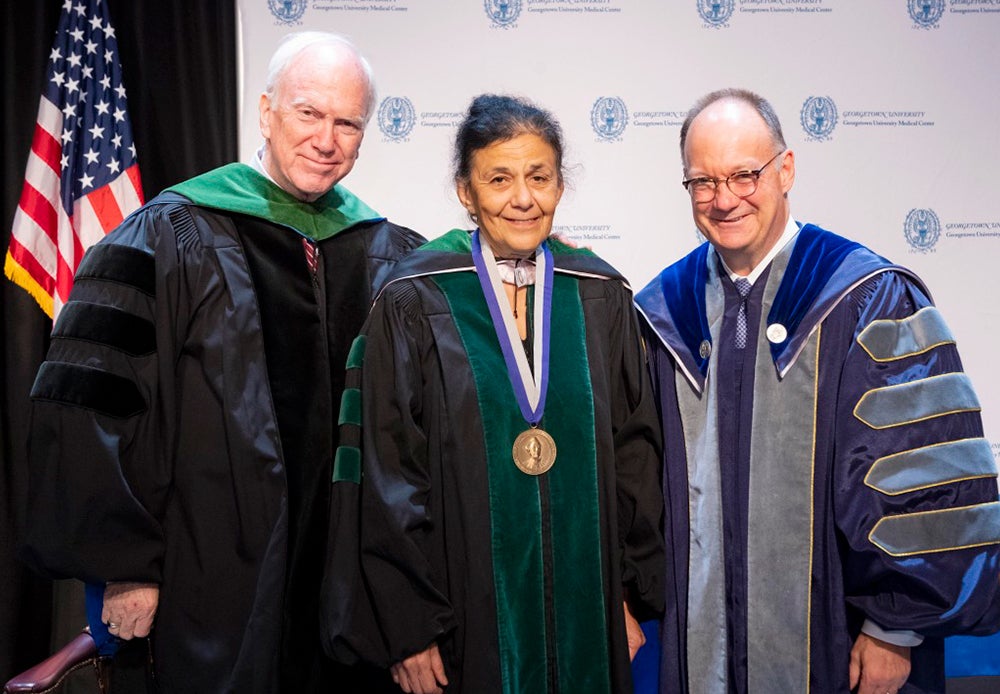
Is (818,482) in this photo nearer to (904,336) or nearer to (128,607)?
(904,336)

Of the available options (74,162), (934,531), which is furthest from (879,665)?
(74,162)

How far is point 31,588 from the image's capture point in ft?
14.3

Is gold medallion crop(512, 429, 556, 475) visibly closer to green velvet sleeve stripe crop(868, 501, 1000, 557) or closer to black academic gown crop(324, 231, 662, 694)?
black academic gown crop(324, 231, 662, 694)

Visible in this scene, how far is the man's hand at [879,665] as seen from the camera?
7.47ft

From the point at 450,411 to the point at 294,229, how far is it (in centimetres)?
80

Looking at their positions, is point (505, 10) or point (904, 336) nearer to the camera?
point (904, 336)

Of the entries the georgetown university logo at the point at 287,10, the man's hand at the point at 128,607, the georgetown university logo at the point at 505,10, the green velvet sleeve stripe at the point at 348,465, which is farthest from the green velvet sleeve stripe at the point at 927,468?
the georgetown university logo at the point at 287,10

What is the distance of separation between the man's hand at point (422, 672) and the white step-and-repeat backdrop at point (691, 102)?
2.54 metres

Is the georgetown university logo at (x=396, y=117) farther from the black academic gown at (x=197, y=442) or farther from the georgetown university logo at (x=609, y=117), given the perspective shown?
the black academic gown at (x=197, y=442)

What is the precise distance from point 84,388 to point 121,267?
34cm

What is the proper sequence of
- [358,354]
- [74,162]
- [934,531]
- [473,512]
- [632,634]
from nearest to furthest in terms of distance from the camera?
[934,531] → [473,512] → [358,354] → [632,634] → [74,162]

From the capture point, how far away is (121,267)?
2494 mm

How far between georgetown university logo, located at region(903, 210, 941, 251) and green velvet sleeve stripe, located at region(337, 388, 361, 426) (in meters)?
3.20

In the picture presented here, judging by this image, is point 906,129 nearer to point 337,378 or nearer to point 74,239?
point 337,378
